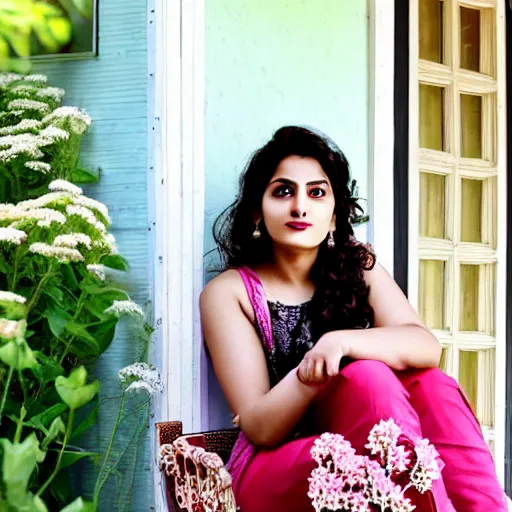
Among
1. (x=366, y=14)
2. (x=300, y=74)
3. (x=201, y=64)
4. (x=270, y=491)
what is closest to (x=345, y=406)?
(x=270, y=491)

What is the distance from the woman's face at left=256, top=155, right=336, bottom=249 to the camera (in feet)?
7.86

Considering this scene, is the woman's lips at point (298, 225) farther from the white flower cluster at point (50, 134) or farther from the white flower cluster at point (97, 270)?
the white flower cluster at point (50, 134)

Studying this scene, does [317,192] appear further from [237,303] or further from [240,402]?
[240,402]

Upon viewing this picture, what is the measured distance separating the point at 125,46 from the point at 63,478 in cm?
105

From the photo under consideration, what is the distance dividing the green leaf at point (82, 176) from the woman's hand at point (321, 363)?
0.75 meters

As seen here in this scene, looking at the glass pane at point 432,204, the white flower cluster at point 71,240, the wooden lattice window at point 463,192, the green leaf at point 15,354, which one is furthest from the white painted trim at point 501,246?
the green leaf at point 15,354

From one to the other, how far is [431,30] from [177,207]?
1443 mm

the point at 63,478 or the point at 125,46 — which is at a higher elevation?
the point at 125,46

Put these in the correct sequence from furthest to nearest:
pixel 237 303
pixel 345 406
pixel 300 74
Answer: pixel 300 74 → pixel 237 303 → pixel 345 406

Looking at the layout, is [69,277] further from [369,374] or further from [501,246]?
[501,246]

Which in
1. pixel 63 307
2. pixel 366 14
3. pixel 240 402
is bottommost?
pixel 240 402

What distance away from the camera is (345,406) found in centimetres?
194

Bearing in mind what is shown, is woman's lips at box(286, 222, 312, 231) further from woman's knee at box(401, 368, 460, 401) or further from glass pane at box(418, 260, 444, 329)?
glass pane at box(418, 260, 444, 329)

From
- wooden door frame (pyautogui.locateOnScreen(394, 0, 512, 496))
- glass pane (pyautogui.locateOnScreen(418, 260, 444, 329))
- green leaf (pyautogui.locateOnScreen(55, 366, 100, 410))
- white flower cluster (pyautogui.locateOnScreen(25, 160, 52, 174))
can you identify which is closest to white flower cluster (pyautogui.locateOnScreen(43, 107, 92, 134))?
white flower cluster (pyautogui.locateOnScreen(25, 160, 52, 174))
